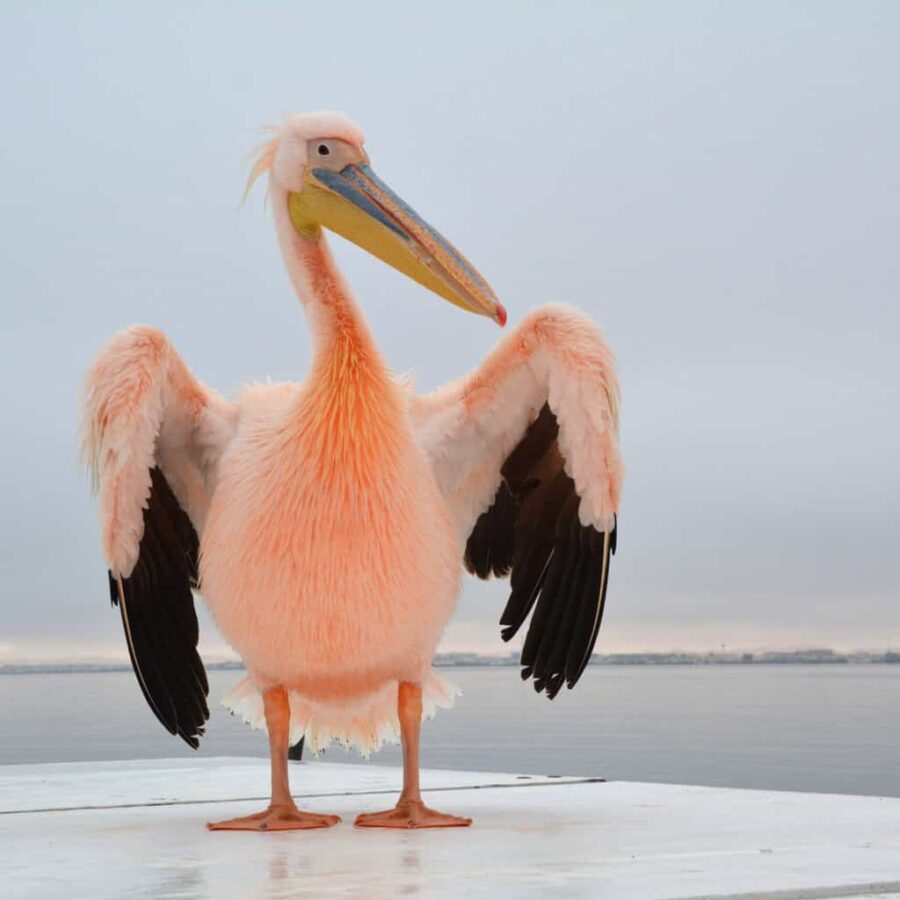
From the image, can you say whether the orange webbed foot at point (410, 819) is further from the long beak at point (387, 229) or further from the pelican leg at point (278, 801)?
the long beak at point (387, 229)

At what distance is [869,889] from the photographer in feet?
13.0

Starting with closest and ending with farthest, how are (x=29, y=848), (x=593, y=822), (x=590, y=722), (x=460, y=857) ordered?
(x=460, y=857), (x=29, y=848), (x=593, y=822), (x=590, y=722)

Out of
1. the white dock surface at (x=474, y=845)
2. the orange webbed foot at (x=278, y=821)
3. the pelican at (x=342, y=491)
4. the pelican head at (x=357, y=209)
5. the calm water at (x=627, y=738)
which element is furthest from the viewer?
the calm water at (x=627, y=738)

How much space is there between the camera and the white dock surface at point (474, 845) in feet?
13.3

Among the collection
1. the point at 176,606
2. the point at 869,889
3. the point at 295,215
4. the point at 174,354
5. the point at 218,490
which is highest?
the point at 295,215

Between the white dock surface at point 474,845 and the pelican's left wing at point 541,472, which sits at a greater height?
the pelican's left wing at point 541,472

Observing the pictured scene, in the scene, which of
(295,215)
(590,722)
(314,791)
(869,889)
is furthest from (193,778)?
(590,722)

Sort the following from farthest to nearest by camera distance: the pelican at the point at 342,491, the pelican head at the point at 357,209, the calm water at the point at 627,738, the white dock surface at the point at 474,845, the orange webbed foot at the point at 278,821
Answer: the calm water at the point at 627,738, the pelican head at the point at 357,209, the pelican at the point at 342,491, the orange webbed foot at the point at 278,821, the white dock surface at the point at 474,845

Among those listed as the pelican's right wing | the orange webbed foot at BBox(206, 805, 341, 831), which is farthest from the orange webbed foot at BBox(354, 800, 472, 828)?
the pelican's right wing

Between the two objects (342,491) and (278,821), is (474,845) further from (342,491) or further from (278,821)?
(342,491)

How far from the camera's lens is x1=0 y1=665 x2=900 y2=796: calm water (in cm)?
1894

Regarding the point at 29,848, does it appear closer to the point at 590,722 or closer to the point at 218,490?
the point at 218,490

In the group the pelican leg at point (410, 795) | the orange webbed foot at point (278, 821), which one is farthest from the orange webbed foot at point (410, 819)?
the orange webbed foot at point (278, 821)

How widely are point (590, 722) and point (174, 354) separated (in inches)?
1116
